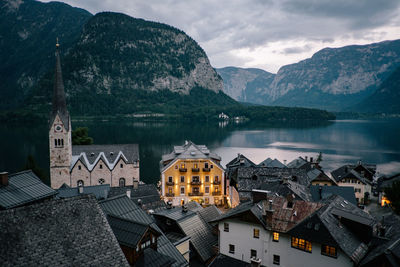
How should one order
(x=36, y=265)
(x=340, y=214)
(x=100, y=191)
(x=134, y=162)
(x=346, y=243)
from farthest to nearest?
(x=134, y=162) < (x=100, y=191) < (x=340, y=214) < (x=346, y=243) < (x=36, y=265)

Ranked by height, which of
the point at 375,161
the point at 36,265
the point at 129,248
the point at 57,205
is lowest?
the point at 375,161

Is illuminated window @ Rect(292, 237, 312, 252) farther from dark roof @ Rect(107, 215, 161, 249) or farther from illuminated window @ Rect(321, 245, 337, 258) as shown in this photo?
dark roof @ Rect(107, 215, 161, 249)

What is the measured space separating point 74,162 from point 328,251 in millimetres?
48919

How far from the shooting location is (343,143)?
155 metres

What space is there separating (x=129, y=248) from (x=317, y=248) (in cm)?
1713

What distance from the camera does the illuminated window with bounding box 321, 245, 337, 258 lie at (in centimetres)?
2350

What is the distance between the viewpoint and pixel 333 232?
78.2 ft

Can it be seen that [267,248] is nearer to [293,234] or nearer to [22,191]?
[293,234]

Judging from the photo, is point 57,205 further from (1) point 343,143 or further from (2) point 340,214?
(1) point 343,143

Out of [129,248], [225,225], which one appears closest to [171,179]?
[225,225]

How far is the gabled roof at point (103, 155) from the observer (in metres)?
57.0

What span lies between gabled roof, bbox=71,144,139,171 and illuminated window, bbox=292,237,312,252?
39.6 m

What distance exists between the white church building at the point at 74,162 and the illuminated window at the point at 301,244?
3823 cm

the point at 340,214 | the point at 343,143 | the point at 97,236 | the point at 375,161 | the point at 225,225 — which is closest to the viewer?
the point at 97,236
